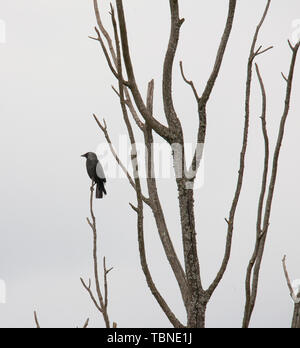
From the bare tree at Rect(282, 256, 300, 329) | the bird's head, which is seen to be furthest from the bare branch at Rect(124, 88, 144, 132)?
the bird's head

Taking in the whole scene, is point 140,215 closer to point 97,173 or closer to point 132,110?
point 132,110

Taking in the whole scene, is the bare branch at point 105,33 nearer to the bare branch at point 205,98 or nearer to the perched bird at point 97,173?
the bare branch at point 205,98

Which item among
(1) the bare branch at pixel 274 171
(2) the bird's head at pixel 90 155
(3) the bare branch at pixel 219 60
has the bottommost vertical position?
(2) the bird's head at pixel 90 155

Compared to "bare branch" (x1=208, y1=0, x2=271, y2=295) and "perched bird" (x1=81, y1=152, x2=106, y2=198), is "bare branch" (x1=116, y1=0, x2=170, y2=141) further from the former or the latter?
"perched bird" (x1=81, y1=152, x2=106, y2=198)

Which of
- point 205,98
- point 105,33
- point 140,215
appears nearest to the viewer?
point 140,215

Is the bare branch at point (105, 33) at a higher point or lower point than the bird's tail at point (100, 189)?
higher

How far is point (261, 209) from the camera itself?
313 centimetres

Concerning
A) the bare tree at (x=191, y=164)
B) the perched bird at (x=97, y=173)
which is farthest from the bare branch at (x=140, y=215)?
the perched bird at (x=97, y=173)

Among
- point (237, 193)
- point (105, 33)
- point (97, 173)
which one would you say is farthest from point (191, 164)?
point (97, 173)

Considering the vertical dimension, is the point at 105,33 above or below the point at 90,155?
above

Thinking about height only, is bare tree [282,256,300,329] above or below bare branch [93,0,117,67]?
below

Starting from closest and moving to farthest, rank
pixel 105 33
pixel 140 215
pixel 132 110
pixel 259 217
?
pixel 140 215 → pixel 259 217 → pixel 105 33 → pixel 132 110

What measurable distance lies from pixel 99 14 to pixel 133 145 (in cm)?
108
